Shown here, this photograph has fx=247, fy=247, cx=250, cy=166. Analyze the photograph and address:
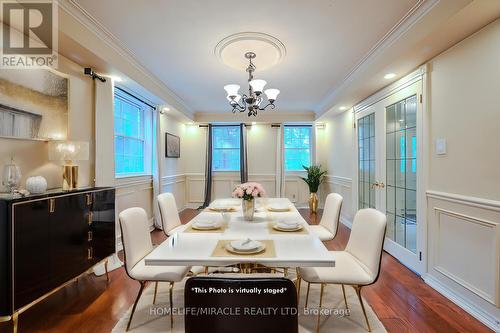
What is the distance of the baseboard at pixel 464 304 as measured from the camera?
1.81 m

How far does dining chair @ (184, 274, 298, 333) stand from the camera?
88cm

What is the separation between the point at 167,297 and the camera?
2225 millimetres

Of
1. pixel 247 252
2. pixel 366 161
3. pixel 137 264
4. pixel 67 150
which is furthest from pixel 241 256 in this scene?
pixel 366 161

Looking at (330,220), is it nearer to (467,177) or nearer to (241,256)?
(467,177)

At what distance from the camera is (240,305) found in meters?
0.89

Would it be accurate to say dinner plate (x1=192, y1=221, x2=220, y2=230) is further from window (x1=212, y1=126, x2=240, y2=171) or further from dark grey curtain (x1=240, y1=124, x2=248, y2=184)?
window (x1=212, y1=126, x2=240, y2=171)

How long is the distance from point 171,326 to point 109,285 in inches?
42.5

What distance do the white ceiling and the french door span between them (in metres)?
0.76

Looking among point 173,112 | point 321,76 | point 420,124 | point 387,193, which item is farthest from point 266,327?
point 173,112

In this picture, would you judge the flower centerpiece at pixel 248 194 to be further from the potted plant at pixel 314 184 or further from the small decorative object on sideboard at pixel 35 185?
the potted plant at pixel 314 184

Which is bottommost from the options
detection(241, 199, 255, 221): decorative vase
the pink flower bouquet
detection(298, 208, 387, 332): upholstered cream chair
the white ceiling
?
detection(298, 208, 387, 332): upholstered cream chair

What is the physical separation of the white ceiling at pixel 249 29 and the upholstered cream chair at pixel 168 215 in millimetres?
1656

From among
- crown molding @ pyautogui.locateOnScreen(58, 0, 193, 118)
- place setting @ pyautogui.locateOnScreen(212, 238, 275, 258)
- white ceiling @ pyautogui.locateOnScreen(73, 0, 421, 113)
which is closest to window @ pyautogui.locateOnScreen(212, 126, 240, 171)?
crown molding @ pyautogui.locateOnScreen(58, 0, 193, 118)

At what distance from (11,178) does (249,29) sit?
7.49 ft
